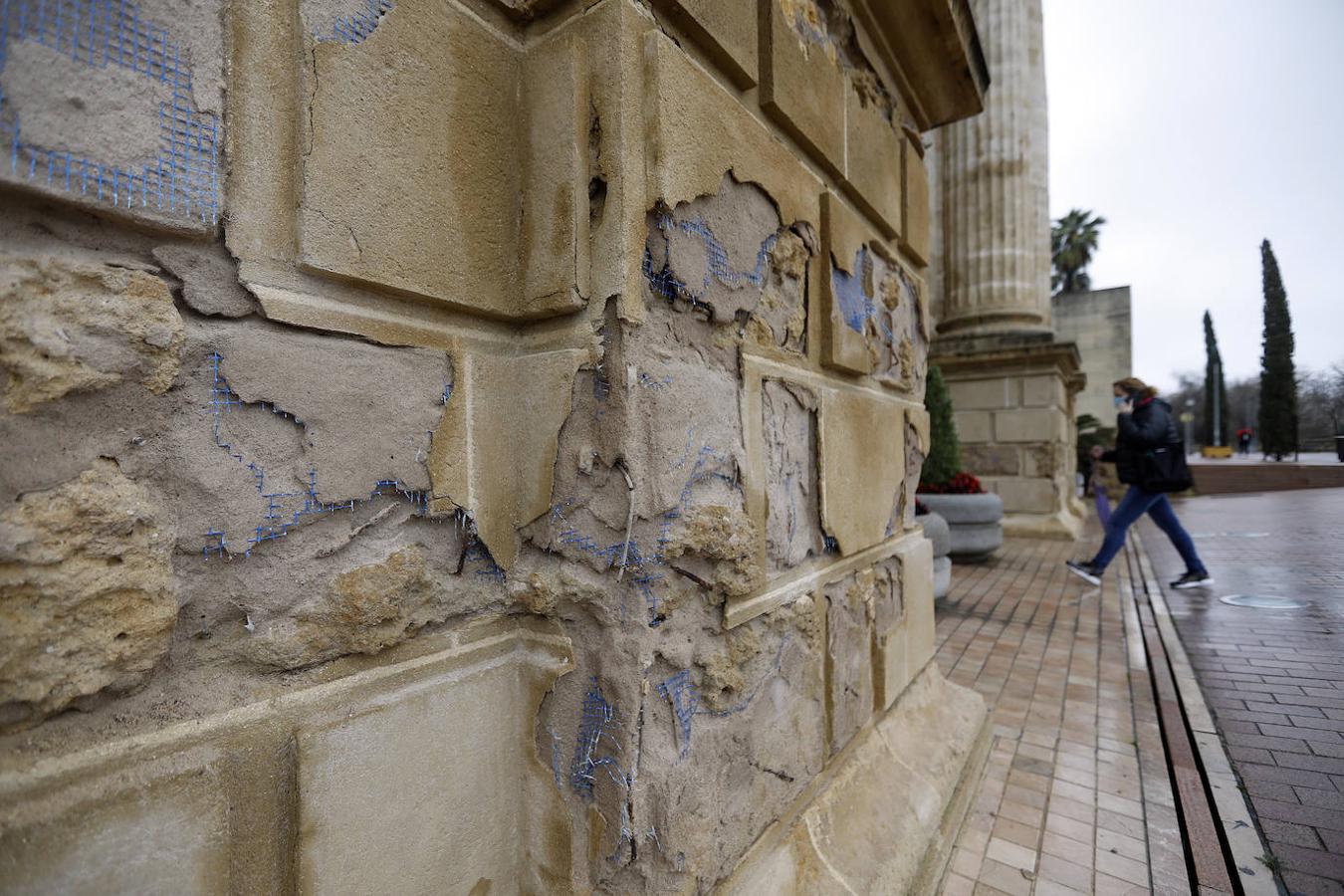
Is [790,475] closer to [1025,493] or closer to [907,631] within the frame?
[907,631]

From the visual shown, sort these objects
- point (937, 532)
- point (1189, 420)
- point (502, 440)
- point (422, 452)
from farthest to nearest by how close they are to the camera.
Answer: point (1189, 420)
point (937, 532)
point (502, 440)
point (422, 452)

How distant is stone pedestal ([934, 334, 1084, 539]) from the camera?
8.41 m

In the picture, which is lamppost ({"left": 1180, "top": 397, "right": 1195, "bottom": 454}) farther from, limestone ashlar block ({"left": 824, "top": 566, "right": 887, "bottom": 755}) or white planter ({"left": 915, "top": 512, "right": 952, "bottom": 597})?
limestone ashlar block ({"left": 824, "top": 566, "right": 887, "bottom": 755})

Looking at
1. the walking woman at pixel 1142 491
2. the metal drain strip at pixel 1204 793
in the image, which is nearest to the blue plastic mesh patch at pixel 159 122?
the metal drain strip at pixel 1204 793

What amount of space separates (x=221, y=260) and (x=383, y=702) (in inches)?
26.3

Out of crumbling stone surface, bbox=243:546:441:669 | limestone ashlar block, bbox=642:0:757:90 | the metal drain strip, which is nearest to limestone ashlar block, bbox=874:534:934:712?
the metal drain strip

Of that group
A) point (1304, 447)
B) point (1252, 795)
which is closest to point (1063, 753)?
point (1252, 795)

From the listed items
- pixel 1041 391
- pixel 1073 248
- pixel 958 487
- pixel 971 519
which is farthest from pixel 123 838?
pixel 1073 248

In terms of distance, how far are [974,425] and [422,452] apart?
9452 mm

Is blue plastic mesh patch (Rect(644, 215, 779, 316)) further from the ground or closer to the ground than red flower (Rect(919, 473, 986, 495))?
further from the ground

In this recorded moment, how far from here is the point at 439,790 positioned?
101cm

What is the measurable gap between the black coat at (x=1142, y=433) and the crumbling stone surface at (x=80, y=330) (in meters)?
6.68

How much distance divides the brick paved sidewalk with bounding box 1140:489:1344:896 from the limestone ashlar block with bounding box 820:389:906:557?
5.41 feet

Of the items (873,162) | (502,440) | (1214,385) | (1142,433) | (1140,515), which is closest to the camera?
(502,440)
